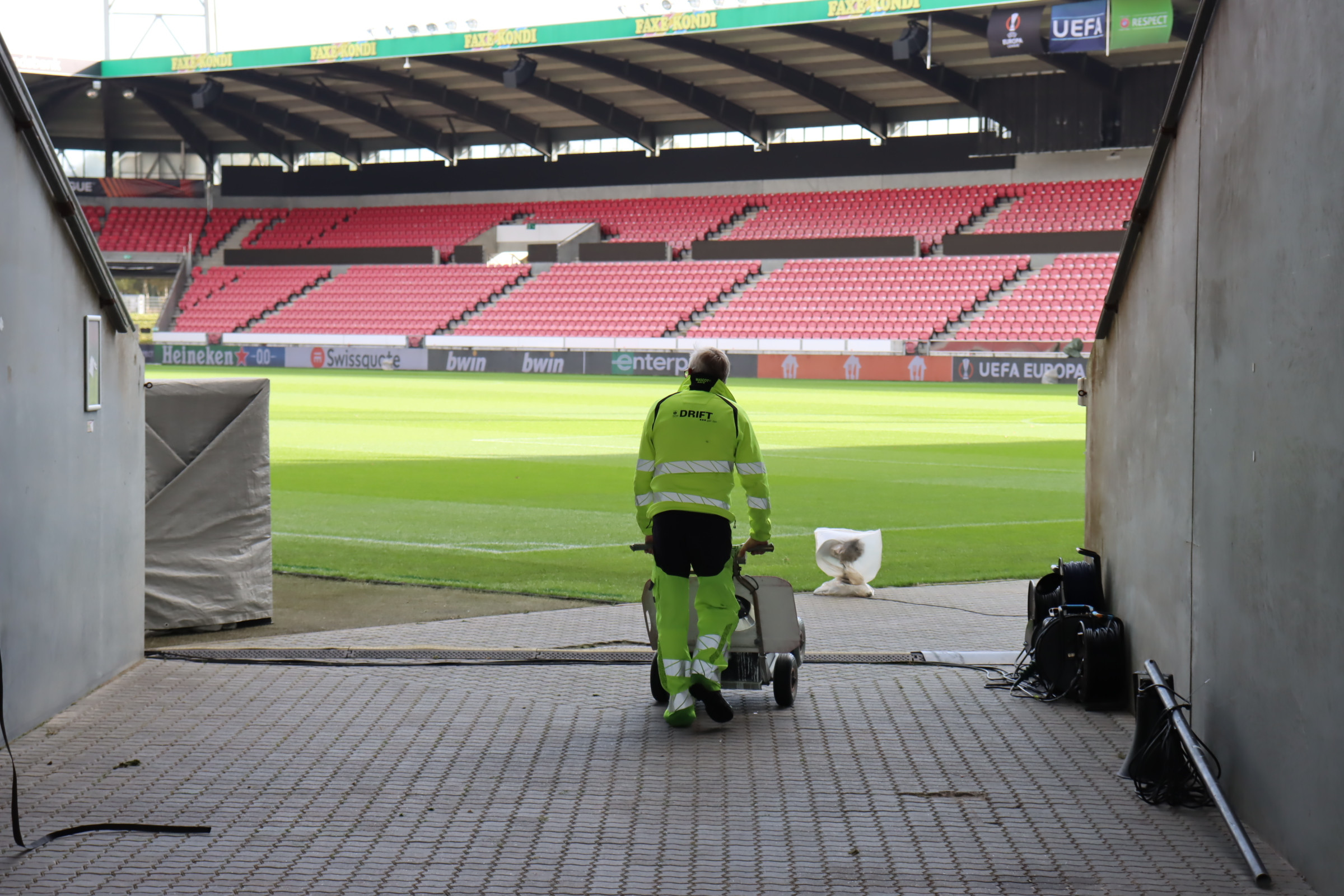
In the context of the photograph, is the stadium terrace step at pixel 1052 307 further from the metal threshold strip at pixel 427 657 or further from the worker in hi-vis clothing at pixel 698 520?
the worker in hi-vis clothing at pixel 698 520

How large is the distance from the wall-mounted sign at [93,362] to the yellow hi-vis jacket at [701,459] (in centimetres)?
268

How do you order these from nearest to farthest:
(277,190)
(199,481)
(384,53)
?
(199,481), (384,53), (277,190)

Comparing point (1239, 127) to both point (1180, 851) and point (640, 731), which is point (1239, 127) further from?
point (640, 731)

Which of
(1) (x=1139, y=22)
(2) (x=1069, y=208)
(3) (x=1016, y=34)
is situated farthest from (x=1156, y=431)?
(2) (x=1069, y=208)

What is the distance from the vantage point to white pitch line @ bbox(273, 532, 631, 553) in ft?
40.6

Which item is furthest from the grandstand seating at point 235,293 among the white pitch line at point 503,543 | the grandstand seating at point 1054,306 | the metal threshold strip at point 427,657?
the metal threshold strip at point 427,657

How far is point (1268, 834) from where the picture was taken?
15.4ft

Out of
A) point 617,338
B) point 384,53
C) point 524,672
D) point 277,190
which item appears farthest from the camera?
point 277,190

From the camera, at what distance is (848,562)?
399 inches

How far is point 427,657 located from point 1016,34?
40044 millimetres

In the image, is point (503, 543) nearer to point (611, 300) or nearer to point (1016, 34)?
point (1016, 34)

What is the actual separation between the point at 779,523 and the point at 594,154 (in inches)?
2200

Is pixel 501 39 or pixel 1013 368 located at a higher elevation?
pixel 501 39

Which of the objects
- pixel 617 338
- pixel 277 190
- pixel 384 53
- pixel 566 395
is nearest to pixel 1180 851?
pixel 566 395
